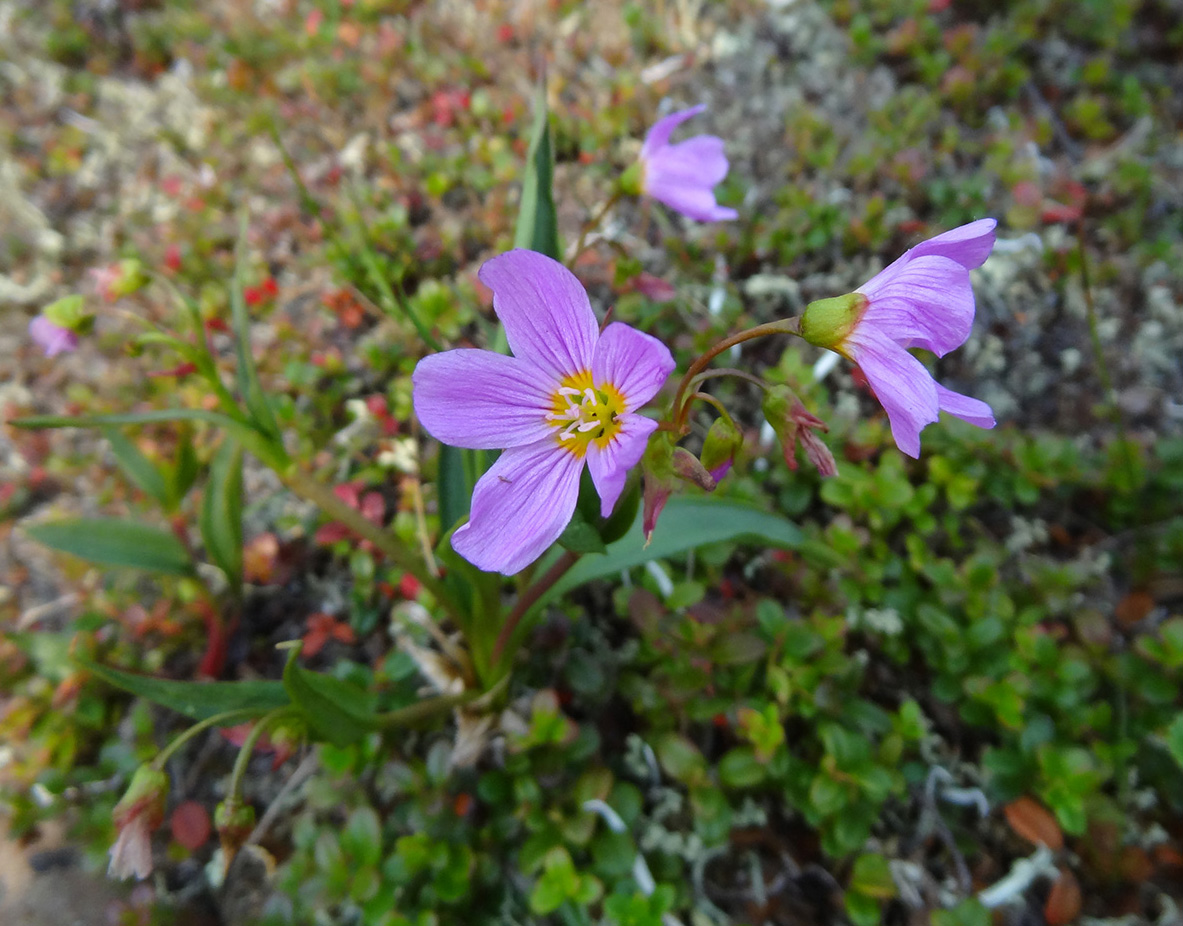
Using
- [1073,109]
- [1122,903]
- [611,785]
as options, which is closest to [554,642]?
[611,785]

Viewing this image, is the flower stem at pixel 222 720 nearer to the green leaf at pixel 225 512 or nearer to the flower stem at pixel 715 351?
the green leaf at pixel 225 512

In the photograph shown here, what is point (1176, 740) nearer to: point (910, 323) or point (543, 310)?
point (910, 323)

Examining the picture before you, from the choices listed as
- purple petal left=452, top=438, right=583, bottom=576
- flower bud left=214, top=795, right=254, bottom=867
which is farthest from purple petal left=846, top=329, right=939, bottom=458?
flower bud left=214, top=795, right=254, bottom=867

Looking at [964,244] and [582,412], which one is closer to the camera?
[964,244]

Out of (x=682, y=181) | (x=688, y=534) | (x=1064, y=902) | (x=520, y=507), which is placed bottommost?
(x=1064, y=902)

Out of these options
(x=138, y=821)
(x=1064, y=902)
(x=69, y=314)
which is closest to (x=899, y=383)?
(x=1064, y=902)

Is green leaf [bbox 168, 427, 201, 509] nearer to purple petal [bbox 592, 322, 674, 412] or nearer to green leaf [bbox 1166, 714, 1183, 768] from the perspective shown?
purple petal [bbox 592, 322, 674, 412]
